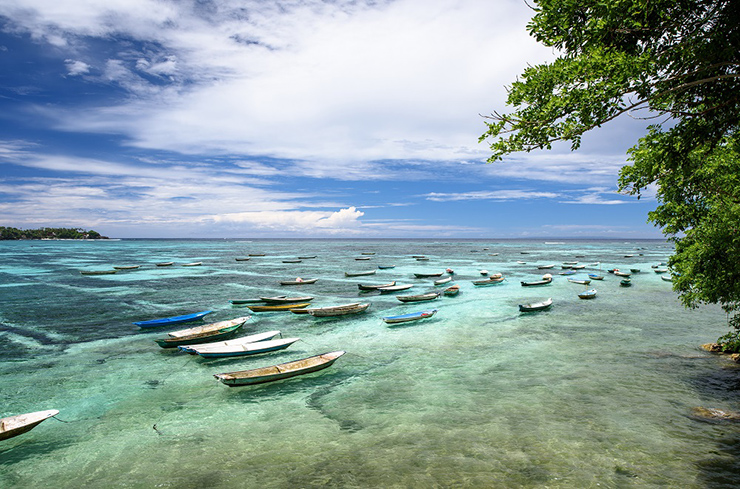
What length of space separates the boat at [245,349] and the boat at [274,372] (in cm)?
254

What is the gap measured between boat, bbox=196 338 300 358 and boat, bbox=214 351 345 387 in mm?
2537

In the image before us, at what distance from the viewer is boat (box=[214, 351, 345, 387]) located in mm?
15125

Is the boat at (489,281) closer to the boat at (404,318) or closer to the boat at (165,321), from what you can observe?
the boat at (404,318)

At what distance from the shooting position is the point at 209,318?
30.3 meters

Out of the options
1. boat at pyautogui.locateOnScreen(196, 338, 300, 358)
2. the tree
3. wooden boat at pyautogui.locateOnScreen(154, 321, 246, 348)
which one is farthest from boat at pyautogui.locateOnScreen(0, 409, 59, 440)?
the tree

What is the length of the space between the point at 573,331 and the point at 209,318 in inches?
1026

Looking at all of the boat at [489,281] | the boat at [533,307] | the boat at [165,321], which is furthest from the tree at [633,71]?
the boat at [489,281]

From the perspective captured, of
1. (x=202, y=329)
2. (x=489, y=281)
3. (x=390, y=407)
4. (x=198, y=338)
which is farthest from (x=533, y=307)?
(x=198, y=338)

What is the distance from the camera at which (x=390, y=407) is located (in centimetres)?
1420

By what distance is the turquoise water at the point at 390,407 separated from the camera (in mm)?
10234

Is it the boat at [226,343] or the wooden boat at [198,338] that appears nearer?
the boat at [226,343]

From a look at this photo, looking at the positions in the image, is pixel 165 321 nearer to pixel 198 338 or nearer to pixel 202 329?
pixel 202 329

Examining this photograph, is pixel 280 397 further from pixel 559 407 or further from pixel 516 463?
pixel 559 407

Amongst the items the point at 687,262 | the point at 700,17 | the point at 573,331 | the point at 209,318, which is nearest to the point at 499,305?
the point at 573,331
